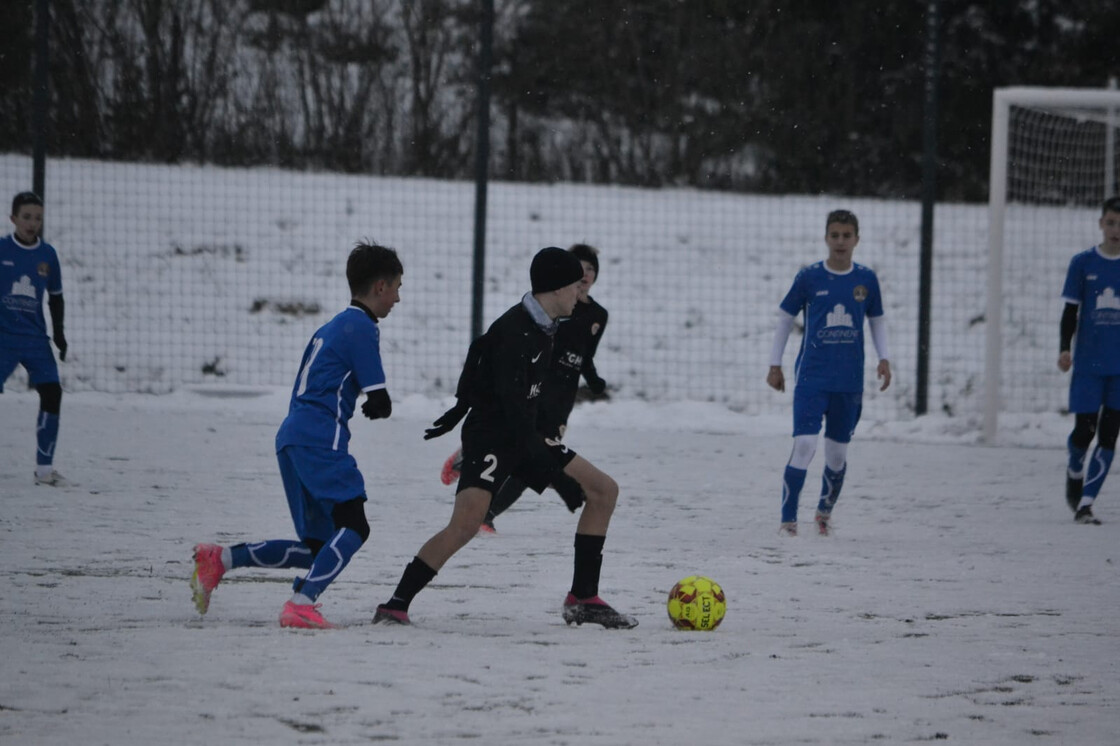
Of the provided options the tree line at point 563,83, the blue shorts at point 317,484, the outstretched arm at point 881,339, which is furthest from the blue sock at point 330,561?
the tree line at point 563,83

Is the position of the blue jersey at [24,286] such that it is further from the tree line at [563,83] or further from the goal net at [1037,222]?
the goal net at [1037,222]

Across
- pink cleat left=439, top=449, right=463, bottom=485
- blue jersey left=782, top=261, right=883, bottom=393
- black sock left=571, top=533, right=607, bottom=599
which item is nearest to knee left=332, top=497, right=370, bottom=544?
black sock left=571, top=533, right=607, bottom=599

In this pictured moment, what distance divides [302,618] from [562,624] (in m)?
0.95

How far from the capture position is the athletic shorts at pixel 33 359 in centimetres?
878

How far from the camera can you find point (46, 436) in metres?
8.71

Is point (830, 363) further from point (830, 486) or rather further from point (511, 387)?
point (511, 387)

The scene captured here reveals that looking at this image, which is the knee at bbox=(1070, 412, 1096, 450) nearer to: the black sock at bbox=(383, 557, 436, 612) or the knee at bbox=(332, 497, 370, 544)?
the black sock at bbox=(383, 557, 436, 612)

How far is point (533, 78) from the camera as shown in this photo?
780 inches

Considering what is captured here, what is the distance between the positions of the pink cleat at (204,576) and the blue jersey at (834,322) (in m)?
3.74

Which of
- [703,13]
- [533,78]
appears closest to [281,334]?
[533,78]

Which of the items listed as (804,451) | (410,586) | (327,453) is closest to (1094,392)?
(804,451)

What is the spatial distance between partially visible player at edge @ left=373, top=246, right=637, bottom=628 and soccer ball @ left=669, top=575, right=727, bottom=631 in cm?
18

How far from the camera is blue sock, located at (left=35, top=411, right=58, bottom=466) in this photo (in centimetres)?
869

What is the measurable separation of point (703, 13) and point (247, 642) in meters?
16.3
